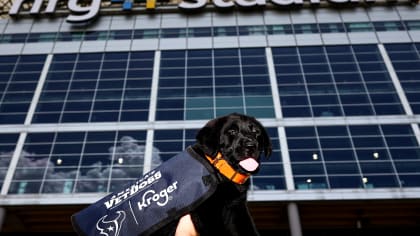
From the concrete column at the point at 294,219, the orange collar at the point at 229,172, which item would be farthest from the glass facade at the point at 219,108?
the orange collar at the point at 229,172

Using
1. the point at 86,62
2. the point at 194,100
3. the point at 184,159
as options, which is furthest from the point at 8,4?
the point at 184,159

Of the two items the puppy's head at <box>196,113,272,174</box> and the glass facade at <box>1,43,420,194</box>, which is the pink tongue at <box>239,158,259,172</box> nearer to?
the puppy's head at <box>196,113,272,174</box>

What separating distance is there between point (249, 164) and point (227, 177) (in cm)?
22

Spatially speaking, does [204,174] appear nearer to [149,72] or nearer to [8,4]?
[149,72]

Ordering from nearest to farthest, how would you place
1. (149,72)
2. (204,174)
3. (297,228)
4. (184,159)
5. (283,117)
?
(204,174)
(184,159)
(297,228)
(283,117)
(149,72)

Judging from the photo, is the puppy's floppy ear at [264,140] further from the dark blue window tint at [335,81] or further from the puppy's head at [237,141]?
the dark blue window tint at [335,81]

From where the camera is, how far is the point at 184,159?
2.87 m

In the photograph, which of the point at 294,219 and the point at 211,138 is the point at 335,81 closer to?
the point at 294,219

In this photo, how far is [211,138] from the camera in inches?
117

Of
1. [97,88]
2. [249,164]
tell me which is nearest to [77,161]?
[97,88]

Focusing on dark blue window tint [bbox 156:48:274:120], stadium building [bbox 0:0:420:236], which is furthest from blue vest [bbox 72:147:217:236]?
dark blue window tint [bbox 156:48:274:120]

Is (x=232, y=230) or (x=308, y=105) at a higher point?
(x=232, y=230)

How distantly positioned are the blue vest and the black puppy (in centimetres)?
11

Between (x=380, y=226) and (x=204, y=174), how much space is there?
76.1 ft
